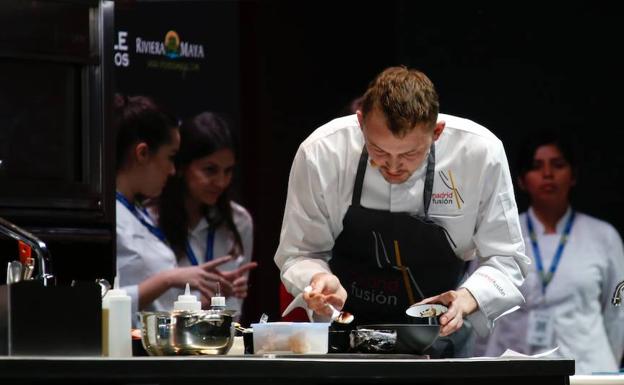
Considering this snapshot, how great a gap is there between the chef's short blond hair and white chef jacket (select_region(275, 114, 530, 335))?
0.29m

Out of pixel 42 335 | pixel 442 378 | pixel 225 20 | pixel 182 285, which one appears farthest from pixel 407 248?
pixel 225 20

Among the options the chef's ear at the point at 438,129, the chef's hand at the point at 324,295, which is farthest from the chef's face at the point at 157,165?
the chef's hand at the point at 324,295

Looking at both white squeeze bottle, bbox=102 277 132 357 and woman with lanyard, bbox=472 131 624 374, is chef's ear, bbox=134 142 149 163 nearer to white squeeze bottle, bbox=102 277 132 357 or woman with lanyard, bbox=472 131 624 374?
woman with lanyard, bbox=472 131 624 374

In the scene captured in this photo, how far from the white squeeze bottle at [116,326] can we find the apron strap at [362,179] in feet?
3.75

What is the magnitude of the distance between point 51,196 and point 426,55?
2538 millimetres

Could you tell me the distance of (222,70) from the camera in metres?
5.41

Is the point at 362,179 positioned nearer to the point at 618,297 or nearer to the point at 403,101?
the point at 403,101

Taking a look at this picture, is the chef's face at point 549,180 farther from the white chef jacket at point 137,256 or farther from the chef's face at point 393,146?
the chef's face at point 393,146

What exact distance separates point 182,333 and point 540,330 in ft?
13.4

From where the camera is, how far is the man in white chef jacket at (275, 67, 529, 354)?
3139 mm

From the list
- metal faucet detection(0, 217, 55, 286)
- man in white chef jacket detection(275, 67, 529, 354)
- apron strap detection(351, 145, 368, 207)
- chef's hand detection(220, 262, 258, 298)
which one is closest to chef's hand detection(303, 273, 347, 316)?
man in white chef jacket detection(275, 67, 529, 354)

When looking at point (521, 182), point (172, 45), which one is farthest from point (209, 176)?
point (521, 182)

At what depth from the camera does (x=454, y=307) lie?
110 inches

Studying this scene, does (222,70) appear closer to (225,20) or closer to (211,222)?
(225,20)
